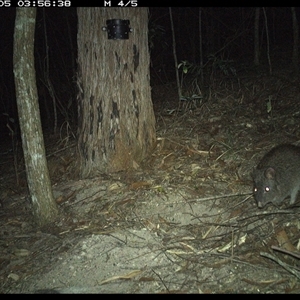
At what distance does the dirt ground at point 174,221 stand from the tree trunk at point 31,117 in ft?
1.03

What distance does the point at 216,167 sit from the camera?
667 centimetres

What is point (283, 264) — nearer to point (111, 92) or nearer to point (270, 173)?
point (270, 173)

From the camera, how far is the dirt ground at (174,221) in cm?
443

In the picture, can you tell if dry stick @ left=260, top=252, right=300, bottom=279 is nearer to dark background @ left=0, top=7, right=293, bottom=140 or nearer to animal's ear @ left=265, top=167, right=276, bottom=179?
animal's ear @ left=265, top=167, right=276, bottom=179

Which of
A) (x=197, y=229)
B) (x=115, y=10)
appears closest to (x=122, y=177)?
Answer: (x=197, y=229)

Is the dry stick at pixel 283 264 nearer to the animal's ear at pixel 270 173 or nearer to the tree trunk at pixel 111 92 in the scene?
the animal's ear at pixel 270 173

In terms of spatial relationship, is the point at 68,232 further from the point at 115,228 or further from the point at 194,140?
the point at 194,140

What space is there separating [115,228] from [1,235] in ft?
5.67

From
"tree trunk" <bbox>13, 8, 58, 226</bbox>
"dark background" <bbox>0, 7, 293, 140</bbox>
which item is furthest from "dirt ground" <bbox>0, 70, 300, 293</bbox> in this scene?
"dark background" <bbox>0, 7, 293, 140</bbox>

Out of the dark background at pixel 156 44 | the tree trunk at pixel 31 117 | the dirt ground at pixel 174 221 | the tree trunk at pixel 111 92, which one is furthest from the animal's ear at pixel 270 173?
the dark background at pixel 156 44

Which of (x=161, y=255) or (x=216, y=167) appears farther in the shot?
(x=216, y=167)

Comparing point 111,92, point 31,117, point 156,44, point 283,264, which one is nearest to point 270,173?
point 283,264

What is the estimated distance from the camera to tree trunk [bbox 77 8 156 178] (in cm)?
641

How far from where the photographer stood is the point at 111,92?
647 cm
